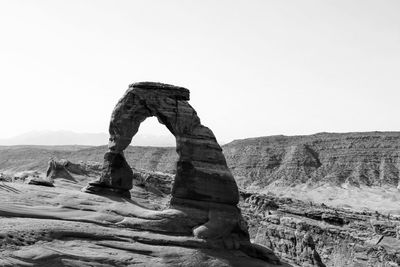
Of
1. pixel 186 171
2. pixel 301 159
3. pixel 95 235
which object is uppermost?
pixel 301 159

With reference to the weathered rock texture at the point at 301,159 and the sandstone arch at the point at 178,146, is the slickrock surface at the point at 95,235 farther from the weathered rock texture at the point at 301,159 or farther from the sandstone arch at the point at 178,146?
the weathered rock texture at the point at 301,159

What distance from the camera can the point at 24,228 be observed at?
23.5 metres

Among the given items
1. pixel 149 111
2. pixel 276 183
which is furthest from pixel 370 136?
pixel 149 111

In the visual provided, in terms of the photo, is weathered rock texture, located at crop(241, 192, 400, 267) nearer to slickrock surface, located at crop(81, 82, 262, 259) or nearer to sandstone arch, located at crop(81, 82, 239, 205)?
slickrock surface, located at crop(81, 82, 262, 259)

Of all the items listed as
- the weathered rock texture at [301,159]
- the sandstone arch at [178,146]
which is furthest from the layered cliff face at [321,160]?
the sandstone arch at [178,146]

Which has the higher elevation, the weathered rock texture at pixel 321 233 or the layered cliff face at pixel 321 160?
the layered cliff face at pixel 321 160

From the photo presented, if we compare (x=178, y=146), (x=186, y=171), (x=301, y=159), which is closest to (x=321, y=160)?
(x=301, y=159)

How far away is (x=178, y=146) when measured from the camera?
94.7 feet

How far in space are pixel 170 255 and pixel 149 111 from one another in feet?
30.9

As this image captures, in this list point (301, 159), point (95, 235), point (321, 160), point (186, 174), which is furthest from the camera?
point (321, 160)

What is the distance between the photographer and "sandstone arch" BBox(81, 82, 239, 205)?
28.3m

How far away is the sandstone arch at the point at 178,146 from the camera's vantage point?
28.3 meters

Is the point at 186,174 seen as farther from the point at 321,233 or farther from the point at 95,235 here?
the point at 321,233

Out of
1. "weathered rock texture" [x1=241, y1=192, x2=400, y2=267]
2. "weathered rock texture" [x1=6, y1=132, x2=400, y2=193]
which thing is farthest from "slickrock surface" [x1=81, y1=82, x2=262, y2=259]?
"weathered rock texture" [x1=6, y1=132, x2=400, y2=193]
